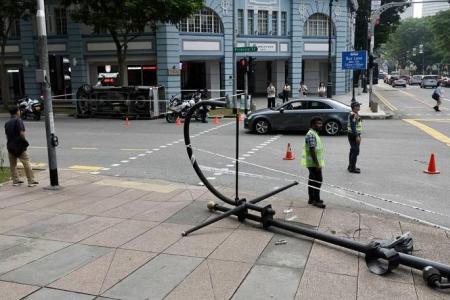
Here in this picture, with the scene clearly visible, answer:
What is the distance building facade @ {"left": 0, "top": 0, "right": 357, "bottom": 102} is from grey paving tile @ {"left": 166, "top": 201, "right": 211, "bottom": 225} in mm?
24263

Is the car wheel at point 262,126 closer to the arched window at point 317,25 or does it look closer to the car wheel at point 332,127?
the car wheel at point 332,127

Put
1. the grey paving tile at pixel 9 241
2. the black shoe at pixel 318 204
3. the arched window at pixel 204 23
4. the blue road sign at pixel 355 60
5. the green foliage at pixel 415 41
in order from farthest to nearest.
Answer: the green foliage at pixel 415 41 < the arched window at pixel 204 23 < the blue road sign at pixel 355 60 < the black shoe at pixel 318 204 < the grey paving tile at pixel 9 241

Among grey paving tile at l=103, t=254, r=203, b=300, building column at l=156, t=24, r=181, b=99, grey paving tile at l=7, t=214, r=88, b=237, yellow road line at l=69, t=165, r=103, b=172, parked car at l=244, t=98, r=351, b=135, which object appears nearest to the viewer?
grey paving tile at l=103, t=254, r=203, b=300

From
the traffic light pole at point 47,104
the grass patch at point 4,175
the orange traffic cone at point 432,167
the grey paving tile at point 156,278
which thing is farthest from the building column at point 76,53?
the grey paving tile at point 156,278

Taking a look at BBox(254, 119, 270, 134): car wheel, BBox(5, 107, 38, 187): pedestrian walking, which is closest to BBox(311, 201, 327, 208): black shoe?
BBox(5, 107, 38, 187): pedestrian walking

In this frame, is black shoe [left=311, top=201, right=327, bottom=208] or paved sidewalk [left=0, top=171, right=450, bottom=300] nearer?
paved sidewalk [left=0, top=171, right=450, bottom=300]

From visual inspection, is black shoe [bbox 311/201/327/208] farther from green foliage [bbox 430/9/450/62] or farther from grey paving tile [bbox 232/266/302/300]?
green foliage [bbox 430/9/450/62]

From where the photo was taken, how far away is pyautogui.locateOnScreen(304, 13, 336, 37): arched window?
127ft

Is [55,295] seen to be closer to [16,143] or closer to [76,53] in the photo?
[16,143]

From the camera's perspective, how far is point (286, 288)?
5137 millimetres

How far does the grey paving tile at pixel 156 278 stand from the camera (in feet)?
16.5

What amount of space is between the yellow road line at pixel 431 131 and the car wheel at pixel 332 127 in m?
3.45

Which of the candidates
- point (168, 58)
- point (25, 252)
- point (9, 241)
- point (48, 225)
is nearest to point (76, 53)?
point (168, 58)

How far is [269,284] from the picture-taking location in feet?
17.2
